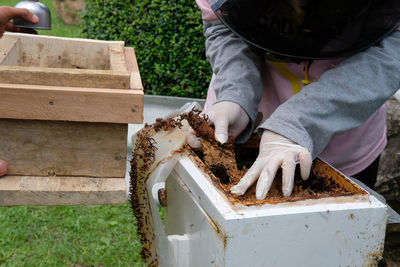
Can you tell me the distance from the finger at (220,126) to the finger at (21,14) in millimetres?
840

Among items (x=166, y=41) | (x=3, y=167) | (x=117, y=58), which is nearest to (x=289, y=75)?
(x=117, y=58)

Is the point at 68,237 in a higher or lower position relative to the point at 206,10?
lower

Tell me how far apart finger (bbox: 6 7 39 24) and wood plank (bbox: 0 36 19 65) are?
9 centimetres

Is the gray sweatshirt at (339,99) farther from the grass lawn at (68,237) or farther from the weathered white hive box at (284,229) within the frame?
the grass lawn at (68,237)

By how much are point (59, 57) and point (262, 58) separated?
0.85 m

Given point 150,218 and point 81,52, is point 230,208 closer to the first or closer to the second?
point 150,218

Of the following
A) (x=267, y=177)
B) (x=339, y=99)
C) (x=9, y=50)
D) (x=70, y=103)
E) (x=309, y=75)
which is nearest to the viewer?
(x=267, y=177)

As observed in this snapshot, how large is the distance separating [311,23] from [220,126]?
376mm

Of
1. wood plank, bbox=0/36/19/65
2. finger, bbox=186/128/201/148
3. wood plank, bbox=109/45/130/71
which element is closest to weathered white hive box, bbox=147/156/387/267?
finger, bbox=186/128/201/148

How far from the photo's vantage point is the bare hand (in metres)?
1.54

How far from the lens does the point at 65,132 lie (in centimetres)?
137

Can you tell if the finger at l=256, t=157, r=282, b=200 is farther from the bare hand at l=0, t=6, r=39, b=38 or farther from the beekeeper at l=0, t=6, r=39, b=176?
the bare hand at l=0, t=6, r=39, b=38

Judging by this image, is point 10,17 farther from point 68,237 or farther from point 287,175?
point 68,237

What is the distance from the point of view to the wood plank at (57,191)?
1.31 metres
